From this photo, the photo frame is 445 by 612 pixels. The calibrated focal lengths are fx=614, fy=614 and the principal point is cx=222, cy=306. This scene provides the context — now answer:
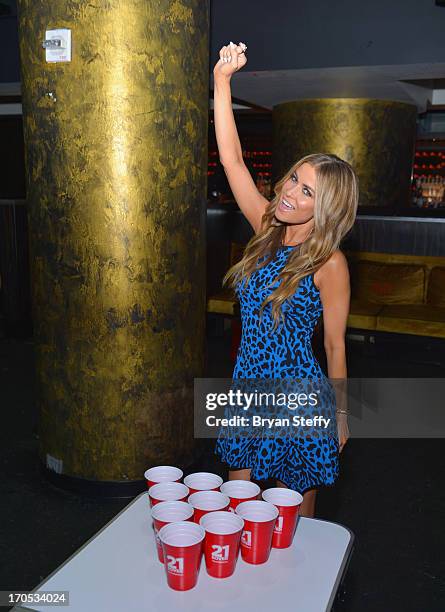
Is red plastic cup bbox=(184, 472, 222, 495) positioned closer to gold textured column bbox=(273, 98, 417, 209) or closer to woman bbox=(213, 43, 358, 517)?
woman bbox=(213, 43, 358, 517)

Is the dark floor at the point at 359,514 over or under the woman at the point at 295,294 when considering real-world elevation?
under

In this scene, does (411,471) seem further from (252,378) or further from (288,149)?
(288,149)

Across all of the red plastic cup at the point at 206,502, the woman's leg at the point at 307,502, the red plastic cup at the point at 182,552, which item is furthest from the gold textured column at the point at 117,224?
the red plastic cup at the point at 182,552

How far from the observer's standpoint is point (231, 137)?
2.01 metres

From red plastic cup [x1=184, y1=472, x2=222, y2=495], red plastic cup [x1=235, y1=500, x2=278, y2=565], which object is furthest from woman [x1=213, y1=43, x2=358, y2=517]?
red plastic cup [x1=235, y1=500, x2=278, y2=565]

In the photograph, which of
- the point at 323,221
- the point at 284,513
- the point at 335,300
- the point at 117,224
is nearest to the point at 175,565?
the point at 284,513

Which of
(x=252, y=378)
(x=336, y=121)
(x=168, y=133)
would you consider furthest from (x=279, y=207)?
(x=336, y=121)

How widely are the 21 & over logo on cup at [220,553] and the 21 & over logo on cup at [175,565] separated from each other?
7 cm

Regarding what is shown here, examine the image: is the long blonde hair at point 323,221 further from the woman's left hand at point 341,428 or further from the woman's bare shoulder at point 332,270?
the woman's left hand at point 341,428

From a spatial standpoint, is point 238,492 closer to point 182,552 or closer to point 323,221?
point 182,552

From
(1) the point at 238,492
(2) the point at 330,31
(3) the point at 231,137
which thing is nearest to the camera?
(1) the point at 238,492

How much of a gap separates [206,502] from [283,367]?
625mm

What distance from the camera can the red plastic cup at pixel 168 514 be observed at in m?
1.23

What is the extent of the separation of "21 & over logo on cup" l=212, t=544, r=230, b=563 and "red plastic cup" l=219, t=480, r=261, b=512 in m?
0.13
